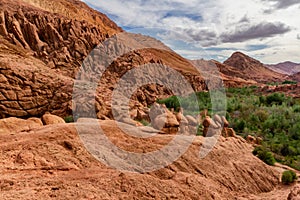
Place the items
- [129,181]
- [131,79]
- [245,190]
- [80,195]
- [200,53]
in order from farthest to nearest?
1. [131,79]
2. [200,53]
3. [245,190]
4. [129,181]
5. [80,195]

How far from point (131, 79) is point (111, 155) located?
25262 millimetres

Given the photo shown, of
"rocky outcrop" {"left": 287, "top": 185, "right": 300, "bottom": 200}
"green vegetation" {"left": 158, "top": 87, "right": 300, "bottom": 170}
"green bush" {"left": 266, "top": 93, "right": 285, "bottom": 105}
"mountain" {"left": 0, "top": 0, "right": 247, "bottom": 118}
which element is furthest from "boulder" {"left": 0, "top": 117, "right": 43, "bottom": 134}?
"green bush" {"left": 266, "top": 93, "right": 285, "bottom": 105}

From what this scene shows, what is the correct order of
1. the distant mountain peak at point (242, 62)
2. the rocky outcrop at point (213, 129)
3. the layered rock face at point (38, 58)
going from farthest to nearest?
the distant mountain peak at point (242, 62)
the layered rock face at point (38, 58)
the rocky outcrop at point (213, 129)

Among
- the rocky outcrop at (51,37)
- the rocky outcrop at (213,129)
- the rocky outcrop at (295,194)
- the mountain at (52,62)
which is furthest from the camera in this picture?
the rocky outcrop at (51,37)

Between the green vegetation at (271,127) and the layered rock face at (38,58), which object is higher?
Answer: the layered rock face at (38,58)

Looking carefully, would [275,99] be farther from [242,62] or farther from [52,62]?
[242,62]

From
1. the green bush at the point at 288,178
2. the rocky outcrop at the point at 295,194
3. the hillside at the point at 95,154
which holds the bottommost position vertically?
the green bush at the point at 288,178

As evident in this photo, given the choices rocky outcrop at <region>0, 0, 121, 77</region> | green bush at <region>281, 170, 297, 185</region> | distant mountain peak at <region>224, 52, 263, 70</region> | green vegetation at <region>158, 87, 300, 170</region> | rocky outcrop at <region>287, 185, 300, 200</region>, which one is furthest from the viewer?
distant mountain peak at <region>224, 52, 263, 70</region>

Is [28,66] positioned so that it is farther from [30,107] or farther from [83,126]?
[83,126]

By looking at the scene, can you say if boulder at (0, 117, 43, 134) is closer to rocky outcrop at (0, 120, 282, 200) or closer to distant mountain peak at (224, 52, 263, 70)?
rocky outcrop at (0, 120, 282, 200)

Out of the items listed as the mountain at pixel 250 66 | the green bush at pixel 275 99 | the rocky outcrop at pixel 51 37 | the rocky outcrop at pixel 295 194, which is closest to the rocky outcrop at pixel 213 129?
the rocky outcrop at pixel 295 194

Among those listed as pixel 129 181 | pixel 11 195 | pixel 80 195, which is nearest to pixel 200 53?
pixel 129 181

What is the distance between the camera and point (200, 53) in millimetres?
11539

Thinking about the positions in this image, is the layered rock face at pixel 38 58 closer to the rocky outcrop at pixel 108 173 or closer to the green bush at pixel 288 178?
the rocky outcrop at pixel 108 173
